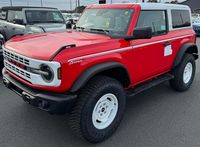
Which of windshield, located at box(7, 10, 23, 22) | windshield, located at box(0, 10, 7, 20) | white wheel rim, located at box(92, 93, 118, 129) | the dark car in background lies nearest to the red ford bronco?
white wheel rim, located at box(92, 93, 118, 129)

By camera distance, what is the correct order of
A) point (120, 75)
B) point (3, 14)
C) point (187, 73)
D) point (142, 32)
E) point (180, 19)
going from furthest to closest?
point (3, 14)
point (187, 73)
point (180, 19)
point (120, 75)
point (142, 32)

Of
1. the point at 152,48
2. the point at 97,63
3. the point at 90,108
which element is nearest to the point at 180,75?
the point at 152,48

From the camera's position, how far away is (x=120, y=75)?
3465 millimetres

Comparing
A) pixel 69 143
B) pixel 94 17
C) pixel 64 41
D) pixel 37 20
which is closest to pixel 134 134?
pixel 69 143

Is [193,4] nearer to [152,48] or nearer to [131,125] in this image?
[152,48]

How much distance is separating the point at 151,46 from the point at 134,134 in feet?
4.88

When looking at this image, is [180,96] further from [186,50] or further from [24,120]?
[24,120]

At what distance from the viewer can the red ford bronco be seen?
2693 mm

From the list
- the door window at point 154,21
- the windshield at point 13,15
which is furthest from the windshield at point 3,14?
the door window at point 154,21

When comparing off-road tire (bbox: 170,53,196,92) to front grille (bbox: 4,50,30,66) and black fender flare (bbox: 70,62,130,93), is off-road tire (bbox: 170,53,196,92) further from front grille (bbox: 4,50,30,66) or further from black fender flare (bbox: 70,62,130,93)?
front grille (bbox: 4,50,30,66)

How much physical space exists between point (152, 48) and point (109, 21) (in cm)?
86

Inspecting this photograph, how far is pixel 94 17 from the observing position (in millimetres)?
4066

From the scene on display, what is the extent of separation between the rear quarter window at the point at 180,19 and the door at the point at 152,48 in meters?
0.34

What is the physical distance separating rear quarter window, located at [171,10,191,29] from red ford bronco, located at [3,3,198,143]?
5 cm
